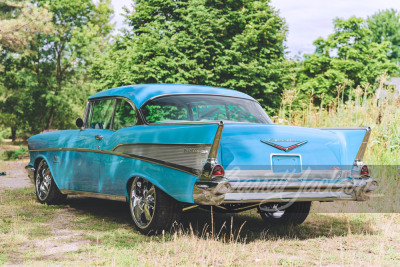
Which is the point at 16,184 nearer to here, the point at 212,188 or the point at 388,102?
the point at 212,188

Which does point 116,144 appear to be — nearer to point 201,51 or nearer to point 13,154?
point 201,51

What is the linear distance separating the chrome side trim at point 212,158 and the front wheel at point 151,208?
758 millimetres

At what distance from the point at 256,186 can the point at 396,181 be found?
4.75 m

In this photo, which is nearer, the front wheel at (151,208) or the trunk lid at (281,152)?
the trunk lid at (281,152)

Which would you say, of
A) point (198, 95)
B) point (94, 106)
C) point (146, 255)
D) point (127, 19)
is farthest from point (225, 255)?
point (127, 19)

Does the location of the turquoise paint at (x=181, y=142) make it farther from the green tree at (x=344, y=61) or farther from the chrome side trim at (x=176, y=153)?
the green tree at (x=344, y=61)

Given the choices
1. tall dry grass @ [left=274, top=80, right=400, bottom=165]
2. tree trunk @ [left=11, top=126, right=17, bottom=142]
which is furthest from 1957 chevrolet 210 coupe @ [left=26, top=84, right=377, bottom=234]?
tree trunk @ [left=11, top=126, right=17, bottom=142]

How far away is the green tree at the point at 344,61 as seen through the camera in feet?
140

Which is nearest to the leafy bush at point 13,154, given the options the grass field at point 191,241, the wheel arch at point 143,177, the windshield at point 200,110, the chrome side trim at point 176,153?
the grass field at point 191,241

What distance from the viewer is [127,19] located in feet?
72.1

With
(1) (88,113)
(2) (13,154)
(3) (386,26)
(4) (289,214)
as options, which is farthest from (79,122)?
(3) (386,26)

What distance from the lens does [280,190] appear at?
4.55 m

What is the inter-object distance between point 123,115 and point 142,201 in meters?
1.15

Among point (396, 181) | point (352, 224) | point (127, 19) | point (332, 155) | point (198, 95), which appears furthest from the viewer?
point (127, 19)
